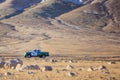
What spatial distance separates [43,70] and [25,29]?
160845mm

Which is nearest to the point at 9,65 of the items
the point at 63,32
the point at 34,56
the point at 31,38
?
the point at 34,56

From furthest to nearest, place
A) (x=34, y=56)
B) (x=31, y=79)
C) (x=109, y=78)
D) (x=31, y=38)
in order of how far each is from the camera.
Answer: (x=31, y=38) < (x=34, y=56) < (x=109, y=78) < (x=31, y=79)

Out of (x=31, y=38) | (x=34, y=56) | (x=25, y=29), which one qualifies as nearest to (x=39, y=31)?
(x=25, y=29)

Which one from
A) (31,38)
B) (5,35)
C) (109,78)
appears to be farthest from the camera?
(5,35)

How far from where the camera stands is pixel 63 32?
19100cm

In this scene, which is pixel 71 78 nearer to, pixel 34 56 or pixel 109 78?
pixel 109 78

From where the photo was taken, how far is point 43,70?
129 feet

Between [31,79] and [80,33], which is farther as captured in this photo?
[80,33]

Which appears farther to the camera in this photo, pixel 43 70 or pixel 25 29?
pixel 25 29

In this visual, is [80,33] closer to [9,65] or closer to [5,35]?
[5,35]

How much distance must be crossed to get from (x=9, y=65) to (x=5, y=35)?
13352cm

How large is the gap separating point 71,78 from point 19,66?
11577 mm

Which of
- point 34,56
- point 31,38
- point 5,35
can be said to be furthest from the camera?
point 5,35

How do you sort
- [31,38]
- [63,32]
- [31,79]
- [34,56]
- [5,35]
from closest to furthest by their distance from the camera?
1. [31,79]
2. [34,56]
3. [31,38]
4. [5,35]
5. [63,32]
